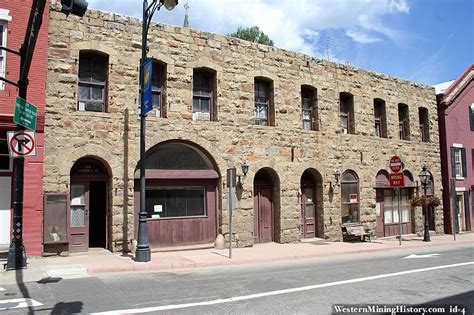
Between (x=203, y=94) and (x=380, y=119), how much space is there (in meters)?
9.72

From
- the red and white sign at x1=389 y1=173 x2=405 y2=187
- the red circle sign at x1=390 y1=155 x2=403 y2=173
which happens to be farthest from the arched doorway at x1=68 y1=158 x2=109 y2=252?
the red and white sign at x1=389 y1=173 x2=405 y2=187

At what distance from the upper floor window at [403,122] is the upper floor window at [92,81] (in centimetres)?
1461

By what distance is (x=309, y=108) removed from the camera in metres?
18.3

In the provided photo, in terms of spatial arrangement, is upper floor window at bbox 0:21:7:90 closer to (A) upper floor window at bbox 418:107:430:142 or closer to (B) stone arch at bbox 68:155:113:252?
(B) stone arch at bbox 68:155:113:252

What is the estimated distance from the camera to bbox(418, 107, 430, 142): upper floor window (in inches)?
899

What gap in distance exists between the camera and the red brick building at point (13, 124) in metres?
11.9

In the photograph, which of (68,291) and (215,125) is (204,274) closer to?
(68,291)

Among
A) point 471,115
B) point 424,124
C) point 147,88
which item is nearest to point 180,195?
point 147,88

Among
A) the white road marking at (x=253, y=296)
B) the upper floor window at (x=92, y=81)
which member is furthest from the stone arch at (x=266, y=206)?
the white road marking at (x=253, y=296)

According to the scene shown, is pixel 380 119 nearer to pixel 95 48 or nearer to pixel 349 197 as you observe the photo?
pixel 349 197

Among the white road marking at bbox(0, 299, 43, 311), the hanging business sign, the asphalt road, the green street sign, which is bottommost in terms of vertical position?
the asphalt road

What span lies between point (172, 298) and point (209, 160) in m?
7.89

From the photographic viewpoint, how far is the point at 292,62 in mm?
17484

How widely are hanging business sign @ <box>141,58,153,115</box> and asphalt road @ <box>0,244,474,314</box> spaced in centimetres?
441
